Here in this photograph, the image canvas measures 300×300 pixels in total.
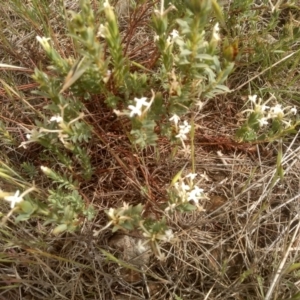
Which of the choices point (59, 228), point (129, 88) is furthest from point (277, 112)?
point (59, 228)

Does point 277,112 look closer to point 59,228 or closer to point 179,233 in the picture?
point 179,233

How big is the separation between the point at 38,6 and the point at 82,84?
0.73 meters

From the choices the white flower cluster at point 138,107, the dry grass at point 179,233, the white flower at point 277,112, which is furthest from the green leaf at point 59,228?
the white flower at point 277,112

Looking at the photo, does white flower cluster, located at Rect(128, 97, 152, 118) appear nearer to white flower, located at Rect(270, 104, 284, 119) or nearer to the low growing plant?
the low growing plant

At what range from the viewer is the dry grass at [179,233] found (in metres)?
1.64

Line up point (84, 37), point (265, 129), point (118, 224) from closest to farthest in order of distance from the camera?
point (84, 37) → point (118, 224) → point (265, 129)


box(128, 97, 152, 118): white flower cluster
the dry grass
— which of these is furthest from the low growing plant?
the dry grass

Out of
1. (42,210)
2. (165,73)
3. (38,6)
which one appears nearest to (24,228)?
(42,210)

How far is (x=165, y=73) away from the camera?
1.51 metres

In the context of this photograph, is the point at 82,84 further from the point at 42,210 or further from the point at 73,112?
the point at 42,210

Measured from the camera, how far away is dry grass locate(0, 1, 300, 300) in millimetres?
1645

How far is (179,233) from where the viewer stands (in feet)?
5.60

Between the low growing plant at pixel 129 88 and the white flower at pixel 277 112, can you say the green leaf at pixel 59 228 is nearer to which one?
the low growing plant at pixel 129 88

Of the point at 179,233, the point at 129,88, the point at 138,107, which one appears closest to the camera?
the point at 138,107
